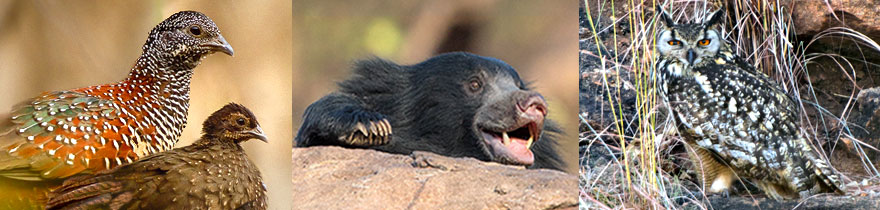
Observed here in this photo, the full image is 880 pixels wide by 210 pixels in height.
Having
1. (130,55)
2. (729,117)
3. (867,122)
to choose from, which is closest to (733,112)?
(729,117)

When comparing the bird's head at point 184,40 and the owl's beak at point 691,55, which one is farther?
the owl's beak at point 691,55

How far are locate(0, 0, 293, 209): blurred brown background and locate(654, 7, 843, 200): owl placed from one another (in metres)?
1.47

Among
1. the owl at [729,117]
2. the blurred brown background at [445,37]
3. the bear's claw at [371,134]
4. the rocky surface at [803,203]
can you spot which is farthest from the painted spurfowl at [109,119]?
the rocky surface at [803,203]

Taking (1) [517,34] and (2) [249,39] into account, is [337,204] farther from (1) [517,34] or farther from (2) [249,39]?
(1) [517,34]

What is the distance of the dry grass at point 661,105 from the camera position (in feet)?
9.41

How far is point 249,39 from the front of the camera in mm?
2357

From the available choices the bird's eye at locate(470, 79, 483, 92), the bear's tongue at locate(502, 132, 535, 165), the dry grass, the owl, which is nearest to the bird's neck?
the bird's eye at locate(470, 79, 483, 92)

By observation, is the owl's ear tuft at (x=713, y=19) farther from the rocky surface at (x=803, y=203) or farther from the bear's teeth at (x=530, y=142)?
the bear's teeth at (x=530, y=142)

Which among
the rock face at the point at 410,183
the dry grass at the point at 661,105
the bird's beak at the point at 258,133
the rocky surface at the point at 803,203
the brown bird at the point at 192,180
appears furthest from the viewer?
the dry grass at the point at 661,105

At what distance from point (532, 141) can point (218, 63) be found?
43.7 inches

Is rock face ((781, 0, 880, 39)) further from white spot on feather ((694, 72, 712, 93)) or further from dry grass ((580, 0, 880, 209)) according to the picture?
white spot on feather ((694, 72, 712, 93))

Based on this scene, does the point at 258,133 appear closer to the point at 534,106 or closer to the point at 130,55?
the point at 130,55

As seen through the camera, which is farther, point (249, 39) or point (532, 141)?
point (532, 141)

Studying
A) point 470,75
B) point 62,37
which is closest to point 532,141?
point 470,75
